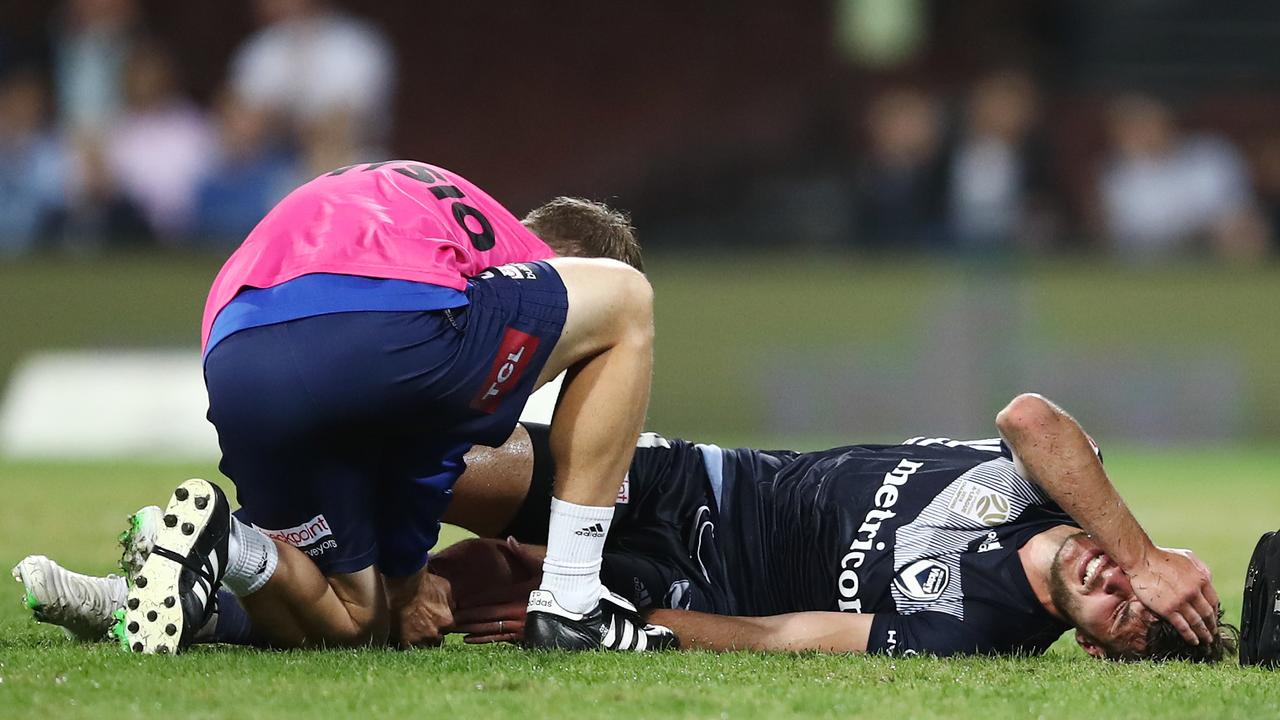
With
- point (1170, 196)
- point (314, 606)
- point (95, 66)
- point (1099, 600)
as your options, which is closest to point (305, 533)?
point (314, 606)

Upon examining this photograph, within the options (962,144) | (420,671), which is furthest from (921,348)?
(420,671)

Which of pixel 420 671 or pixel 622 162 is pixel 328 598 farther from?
pixel 622 162

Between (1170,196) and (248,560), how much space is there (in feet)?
38.9

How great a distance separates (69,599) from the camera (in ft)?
15.3

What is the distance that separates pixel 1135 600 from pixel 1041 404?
0.59 m

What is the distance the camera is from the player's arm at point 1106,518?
4.73 meters

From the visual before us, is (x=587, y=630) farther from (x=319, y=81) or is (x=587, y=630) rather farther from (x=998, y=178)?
(x=998, y=178)

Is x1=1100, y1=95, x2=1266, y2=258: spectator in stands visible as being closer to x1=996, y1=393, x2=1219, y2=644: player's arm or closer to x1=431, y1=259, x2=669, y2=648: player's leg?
x1=996, y1=393, x2=1219, y2=644: player's arm

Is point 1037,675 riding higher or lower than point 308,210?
lower

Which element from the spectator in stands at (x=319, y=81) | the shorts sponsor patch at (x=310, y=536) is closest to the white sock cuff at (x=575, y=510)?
the shorts sponsor patch at (x=310, y=536)

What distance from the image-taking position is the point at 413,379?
175 inches

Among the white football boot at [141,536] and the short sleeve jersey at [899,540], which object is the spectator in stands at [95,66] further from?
the white football boot at [141,536]

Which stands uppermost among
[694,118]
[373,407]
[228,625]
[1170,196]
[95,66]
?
[95,66]

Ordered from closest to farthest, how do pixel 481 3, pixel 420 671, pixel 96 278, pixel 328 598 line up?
pixel 420 671
pixel 328 598
pixel 96 278
pixel 481 3
